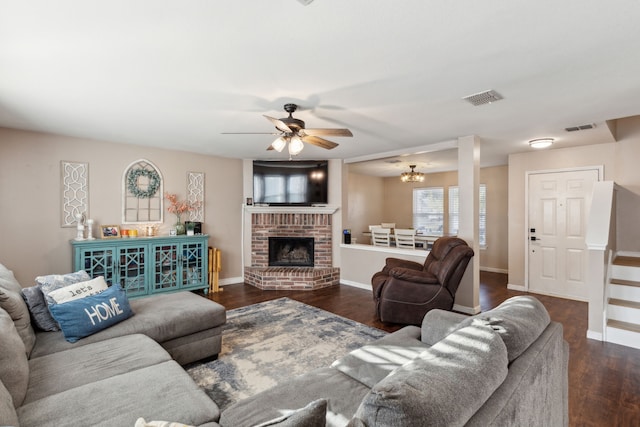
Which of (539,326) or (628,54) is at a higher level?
(628,54)

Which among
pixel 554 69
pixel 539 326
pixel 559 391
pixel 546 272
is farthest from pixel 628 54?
pixel 546 272

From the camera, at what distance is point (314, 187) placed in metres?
5.77

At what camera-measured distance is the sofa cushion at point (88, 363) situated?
64.1 inches

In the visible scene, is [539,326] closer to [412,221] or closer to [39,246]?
[39,246]

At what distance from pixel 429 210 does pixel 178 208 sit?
592 cm

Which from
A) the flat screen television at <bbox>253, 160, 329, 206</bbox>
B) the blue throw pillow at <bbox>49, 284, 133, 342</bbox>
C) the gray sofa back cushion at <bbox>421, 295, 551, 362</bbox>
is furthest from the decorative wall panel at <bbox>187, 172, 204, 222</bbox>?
the gray sofa back cushion at <bbox>421, 295, 551, 362</bbox>

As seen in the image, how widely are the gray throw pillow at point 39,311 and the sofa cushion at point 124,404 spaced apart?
1032 mm

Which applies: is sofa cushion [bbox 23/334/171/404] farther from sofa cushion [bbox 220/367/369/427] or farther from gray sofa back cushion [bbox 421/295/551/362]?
gray sofa back cushion [bbox 421/295/551/362]

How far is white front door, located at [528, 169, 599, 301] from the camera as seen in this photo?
4766 mm

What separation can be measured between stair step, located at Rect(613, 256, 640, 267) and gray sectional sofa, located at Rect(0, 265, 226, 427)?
16.0 ft

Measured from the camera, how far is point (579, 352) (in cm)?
299

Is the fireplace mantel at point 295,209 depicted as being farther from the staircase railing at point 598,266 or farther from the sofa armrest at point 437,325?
the sofa armrest at point 437,325

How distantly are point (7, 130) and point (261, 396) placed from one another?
15.5ft

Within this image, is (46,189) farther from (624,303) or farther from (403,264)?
(624,303)
